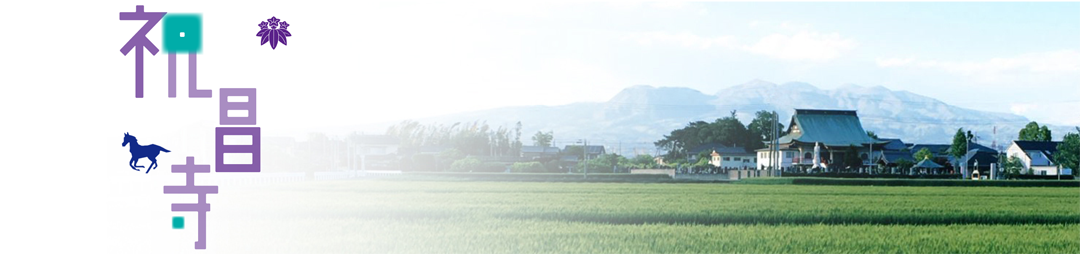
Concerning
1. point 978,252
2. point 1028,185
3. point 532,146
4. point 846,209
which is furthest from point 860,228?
point 532,146

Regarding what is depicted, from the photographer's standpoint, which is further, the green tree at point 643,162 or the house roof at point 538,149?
the house roof at point 538,149

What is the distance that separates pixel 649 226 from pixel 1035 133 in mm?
84027

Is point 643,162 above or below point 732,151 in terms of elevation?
below

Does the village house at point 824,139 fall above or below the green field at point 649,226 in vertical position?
above

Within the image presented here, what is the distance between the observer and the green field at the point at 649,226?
14.1 metres

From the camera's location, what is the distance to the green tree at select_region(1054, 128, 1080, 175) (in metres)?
63.0

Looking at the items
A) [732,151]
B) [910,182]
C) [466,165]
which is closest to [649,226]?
[910,182]

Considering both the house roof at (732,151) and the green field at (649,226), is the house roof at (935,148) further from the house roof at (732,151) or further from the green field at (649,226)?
the green field at (649,226)

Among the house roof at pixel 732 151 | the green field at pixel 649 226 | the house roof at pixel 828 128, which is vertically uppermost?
the house roof at pixel 828 128

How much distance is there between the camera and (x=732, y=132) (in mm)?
91438

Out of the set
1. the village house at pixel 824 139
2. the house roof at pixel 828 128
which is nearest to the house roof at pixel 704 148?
the village house at pixel 824 139

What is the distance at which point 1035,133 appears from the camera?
88875 mm

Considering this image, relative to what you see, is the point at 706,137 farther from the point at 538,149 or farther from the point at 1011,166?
the point at 1011,166

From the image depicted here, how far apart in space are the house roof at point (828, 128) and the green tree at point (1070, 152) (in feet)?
38.0
